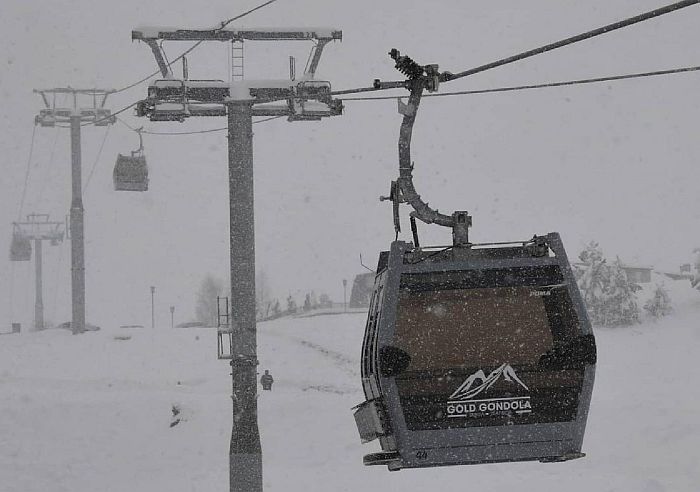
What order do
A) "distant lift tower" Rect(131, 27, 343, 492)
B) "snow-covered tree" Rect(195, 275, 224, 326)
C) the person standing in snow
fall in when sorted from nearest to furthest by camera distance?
"distant lift tower" Rect(131, 27, 343, 492) < the person standing in snow < "snow-covered tree" Rect(195, 275, 224, 326)

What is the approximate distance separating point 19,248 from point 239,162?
164 ft

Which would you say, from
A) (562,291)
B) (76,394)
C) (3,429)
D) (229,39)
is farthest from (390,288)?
(76,394)

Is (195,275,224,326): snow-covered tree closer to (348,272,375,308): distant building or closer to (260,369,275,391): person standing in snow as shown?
(348,272,375,308): distant building

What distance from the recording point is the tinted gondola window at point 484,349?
404 inches

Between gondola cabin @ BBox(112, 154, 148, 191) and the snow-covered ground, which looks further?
gondola cabin @ BBox(112, 154, 148, 191)

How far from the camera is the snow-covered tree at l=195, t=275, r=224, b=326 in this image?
15362 centimetres

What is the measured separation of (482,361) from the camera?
1027 centimetres

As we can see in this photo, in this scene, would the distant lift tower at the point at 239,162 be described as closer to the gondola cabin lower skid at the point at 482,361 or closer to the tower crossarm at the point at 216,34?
the tower crossarm at the point at 216,34

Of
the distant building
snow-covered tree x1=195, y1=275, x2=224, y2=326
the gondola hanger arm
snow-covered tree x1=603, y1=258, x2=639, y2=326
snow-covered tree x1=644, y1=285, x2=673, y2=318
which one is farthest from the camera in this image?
snow-covered tree x1=195, y1=275, x2=224, y2=326

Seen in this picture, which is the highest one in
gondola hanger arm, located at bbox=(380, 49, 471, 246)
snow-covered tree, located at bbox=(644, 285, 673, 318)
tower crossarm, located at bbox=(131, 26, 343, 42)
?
tower crossarm, located at bbox=(131, 26, 343, 42)

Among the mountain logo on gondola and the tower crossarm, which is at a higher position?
the tower crossarm

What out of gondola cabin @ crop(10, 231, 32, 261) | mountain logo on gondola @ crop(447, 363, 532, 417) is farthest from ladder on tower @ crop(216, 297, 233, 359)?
gondola cabin @ crop(10, 231, 32, 261)

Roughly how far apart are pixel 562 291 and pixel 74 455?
679 inches

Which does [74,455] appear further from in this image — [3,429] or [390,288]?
[390,288]
